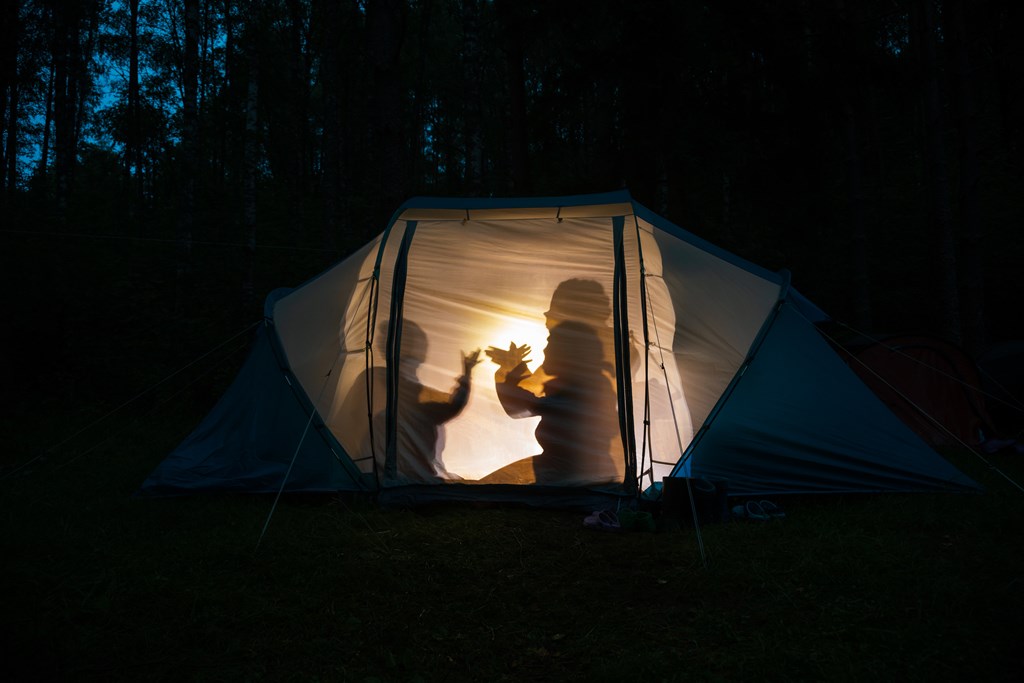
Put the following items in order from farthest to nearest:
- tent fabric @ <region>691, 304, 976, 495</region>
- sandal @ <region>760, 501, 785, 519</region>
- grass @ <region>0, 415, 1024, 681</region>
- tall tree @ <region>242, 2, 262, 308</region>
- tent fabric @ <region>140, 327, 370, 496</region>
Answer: tall tree @ <region>242, 2, 262, 308</region>, tent fabric @ <region>140, 327, 370, 496</region>, tent fabric @ <region>691, 304, 976, 495</region>, sandal @ <region>760, 501, 785, 519</region>, grass @ <region>0, 415, 1024, 681</region>

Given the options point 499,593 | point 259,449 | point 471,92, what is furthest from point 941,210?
point 259,449

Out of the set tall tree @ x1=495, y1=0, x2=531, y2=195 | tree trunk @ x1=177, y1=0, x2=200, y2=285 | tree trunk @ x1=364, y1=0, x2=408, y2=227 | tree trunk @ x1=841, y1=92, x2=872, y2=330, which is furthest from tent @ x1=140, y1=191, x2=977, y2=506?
tree trunk @ x1=177, y1=0, x2=200, y2=285

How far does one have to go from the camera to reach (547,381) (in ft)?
18.8

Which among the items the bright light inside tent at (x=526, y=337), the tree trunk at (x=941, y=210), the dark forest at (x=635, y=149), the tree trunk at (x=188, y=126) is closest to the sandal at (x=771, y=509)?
the bright light inside tent at (x=526, y=337)

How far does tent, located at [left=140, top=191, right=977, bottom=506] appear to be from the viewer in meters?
5.43

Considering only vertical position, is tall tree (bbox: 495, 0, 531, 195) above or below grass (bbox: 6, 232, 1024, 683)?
above

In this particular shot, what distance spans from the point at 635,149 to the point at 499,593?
8.29 m

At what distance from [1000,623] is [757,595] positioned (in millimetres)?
1056

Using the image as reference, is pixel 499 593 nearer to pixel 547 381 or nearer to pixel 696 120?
pixel 547 381

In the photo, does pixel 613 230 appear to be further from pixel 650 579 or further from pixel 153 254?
pixel 153 254

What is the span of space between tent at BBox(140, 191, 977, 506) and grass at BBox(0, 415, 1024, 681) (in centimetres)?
32

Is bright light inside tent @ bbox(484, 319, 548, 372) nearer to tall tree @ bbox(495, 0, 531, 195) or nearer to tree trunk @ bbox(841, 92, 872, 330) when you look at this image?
tall tree @ bbox(495, 0, 531, 195)

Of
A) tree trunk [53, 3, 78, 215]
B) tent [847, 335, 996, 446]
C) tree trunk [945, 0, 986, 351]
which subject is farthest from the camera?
tree trunk [53, 3, 78, 215]

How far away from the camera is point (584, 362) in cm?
570
